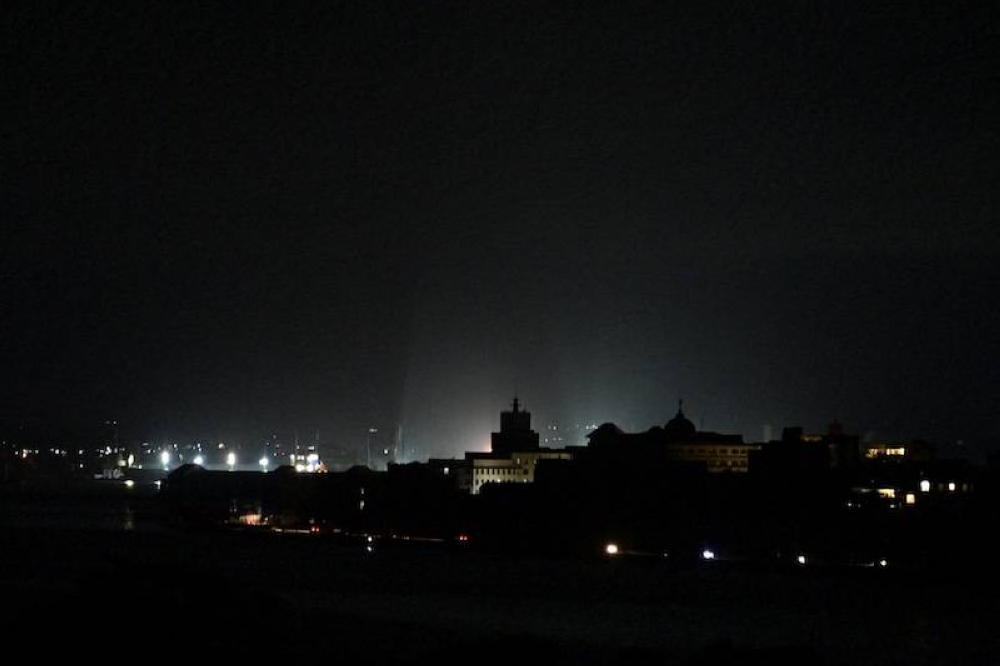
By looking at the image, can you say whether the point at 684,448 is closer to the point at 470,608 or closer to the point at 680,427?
the point at 680,427

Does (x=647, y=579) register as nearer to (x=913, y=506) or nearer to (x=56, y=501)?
(x=913, y=506)

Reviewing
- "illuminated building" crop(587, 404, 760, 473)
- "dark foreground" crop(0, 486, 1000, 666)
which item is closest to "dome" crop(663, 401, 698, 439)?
"illuminated building" crop(587, 404, 760, 473)

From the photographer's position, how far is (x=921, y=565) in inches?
939

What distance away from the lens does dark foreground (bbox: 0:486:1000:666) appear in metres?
11.5

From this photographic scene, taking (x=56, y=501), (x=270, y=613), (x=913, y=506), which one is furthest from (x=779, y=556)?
(x=56, y=501)

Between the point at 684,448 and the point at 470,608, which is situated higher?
the point at 684,448

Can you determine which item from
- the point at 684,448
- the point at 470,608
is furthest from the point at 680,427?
the point at 470,608

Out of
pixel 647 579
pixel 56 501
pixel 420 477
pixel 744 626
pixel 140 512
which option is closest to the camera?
pixel 744 626

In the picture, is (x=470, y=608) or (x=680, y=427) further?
(x=680, y=427)

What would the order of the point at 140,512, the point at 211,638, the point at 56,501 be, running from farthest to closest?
the point at 56,501
the point at 140,512
the point at 211,638

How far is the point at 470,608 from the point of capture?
1786 cm

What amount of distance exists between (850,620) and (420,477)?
77.6ft

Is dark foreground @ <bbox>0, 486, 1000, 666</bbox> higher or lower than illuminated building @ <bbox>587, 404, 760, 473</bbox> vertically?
lower

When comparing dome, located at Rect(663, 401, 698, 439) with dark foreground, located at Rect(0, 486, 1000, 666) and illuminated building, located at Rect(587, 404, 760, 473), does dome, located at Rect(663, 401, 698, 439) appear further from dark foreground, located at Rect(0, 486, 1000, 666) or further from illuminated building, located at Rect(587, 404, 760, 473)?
dark foreground, located at Rect(0, 486, 1000, 666)
